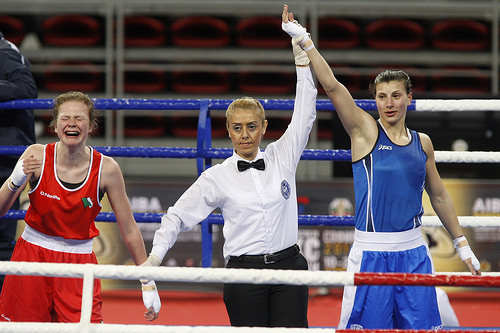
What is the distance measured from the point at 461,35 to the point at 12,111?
5.70 metres

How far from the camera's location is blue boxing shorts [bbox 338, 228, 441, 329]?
87.0 inches

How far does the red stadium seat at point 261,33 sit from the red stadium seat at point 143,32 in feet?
2.95

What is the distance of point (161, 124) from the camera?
23.7ft

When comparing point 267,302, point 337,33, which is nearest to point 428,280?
point 267,302

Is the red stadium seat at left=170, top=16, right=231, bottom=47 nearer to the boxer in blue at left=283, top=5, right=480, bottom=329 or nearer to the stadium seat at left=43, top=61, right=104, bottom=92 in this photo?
the stadium seat at left=43, top=61, right=104, bottom=92

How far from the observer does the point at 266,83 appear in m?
7.32

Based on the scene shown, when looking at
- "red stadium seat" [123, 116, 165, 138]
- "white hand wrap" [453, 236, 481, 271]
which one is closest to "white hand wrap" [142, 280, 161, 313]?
"white hand wrap" [453, 236, 481, 271]

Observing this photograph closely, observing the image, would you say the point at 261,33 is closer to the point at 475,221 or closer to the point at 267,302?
the point at 475,221

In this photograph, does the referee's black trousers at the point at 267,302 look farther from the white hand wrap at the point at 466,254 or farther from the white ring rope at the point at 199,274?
the white hand wrap at the point at 466,254

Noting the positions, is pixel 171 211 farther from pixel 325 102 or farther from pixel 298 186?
pixel 298 186

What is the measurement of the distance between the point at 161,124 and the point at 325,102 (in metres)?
4.38

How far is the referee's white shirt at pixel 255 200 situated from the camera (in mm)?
2230

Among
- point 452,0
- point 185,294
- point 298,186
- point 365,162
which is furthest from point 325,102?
point 452,0

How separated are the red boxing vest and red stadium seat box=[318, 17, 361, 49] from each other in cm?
534
